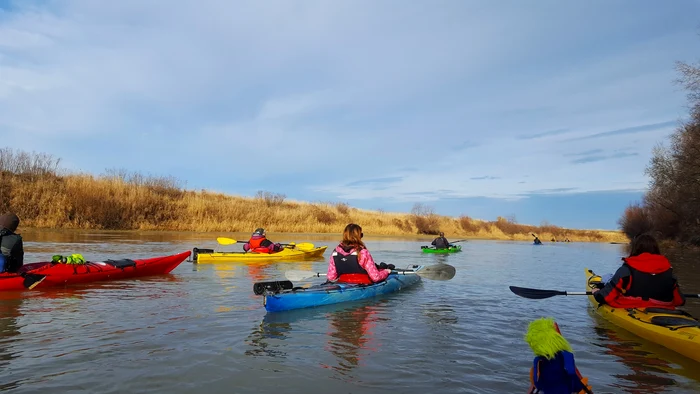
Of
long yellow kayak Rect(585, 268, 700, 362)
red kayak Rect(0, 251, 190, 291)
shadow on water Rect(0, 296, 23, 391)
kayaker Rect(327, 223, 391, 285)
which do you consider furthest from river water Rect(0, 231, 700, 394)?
kayaker Rect(327, 223, 391, 285)

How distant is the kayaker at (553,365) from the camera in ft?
8.61

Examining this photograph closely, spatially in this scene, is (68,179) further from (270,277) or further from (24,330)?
(24,330)

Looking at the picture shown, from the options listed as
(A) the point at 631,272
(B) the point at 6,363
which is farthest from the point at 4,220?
(A) the point at 631,272

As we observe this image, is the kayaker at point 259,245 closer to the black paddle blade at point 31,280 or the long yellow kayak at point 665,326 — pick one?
the black paddle blade at point 31,280

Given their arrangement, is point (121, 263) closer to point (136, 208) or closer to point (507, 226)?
point (136, 208)

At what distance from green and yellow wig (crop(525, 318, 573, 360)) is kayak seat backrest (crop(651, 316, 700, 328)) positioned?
3.46 meters

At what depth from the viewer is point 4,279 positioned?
7.54 m

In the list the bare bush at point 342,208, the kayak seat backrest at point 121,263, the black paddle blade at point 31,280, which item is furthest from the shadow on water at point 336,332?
the bare bush at point 342,208

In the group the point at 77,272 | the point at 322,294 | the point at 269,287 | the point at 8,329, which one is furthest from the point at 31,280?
the point at 322,294

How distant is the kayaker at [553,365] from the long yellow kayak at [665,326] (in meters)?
3.01

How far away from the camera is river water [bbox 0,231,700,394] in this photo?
4.11 meters

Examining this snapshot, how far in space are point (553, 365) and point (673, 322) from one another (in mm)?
3599

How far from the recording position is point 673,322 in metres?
5.19

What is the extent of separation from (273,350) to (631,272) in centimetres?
460
